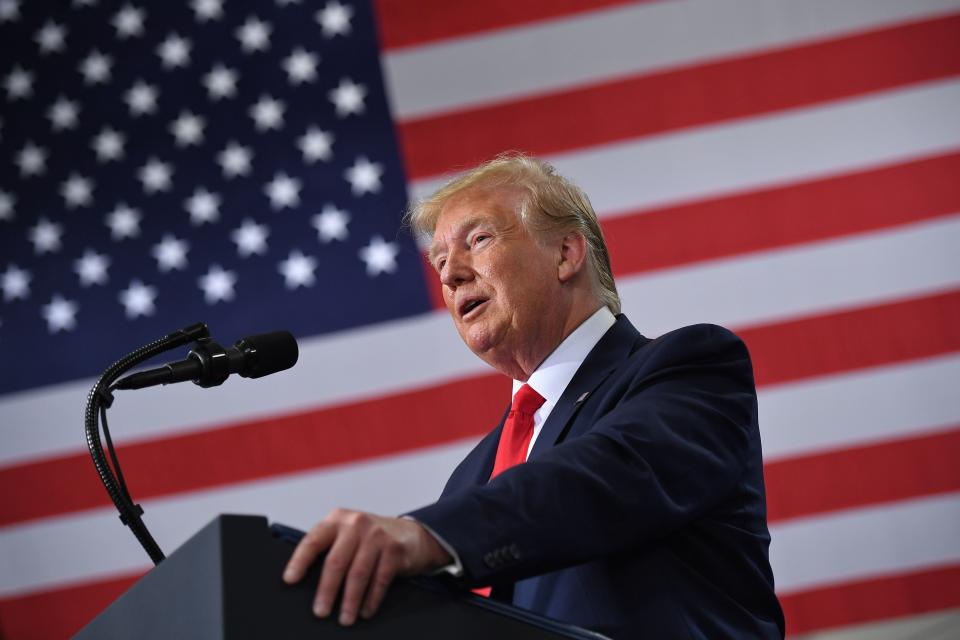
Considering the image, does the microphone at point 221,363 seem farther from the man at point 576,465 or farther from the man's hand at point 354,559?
the man's hand at point 354,559

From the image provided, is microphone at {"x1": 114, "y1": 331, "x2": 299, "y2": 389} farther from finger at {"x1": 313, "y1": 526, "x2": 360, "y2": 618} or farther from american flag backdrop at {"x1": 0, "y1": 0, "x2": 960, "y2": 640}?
american flag backdrop at {"x1": 0, "y1": 0, "x2": 960, "y2": 640}

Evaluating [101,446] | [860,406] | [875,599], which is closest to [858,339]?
[860,406]

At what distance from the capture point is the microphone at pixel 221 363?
0.99 metres

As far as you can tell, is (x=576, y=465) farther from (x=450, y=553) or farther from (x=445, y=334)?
(x=445, y=334)

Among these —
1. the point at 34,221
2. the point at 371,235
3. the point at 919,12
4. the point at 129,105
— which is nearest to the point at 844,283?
the point at 919,12

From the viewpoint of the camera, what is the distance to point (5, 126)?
321cm

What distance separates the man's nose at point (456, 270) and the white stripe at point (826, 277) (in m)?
1.44

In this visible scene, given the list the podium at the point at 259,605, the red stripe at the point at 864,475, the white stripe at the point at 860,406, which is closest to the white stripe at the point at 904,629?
the red stripe at the point at 864,475

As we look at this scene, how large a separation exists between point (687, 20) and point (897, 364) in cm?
123

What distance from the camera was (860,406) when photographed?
2.84 m

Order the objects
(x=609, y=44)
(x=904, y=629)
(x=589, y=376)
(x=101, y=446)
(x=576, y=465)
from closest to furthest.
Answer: (x=576, y=465) < (x=101, y=446) < (x=589, y=376) < (x=904, y=629) < (x=609, y=44)

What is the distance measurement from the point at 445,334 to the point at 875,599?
1490mm

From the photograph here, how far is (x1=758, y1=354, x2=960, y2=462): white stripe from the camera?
9.27 ft

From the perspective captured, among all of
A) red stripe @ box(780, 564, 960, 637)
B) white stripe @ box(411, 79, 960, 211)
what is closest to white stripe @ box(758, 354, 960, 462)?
red stripe @ box(780, 564, 960, 637)
